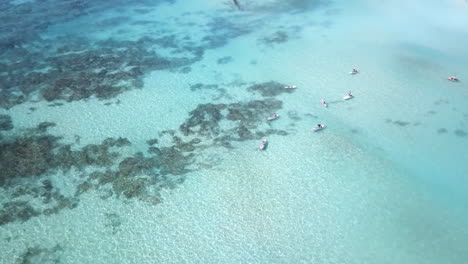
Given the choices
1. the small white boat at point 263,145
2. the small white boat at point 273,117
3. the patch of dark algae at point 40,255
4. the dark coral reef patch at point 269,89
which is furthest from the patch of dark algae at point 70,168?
the dark coral reef patch at point 269,89

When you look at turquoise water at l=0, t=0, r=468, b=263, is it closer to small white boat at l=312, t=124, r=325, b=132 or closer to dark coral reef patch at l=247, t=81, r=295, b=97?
dark coral reef patch at l=247, t=81, r=295, b=97

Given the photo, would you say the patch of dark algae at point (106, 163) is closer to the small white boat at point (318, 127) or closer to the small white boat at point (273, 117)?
the small white boat at point (273, 117)

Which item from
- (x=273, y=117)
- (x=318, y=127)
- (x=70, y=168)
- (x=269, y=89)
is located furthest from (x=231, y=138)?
(x=70, y=168)

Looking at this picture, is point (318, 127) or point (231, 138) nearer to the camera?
point (231, 138)

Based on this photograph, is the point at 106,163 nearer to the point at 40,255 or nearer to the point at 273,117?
the point at 40,255

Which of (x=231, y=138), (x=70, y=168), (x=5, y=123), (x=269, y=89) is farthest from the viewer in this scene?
(x=269, y=89)

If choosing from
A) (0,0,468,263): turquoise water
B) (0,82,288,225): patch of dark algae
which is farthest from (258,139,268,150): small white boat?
(0,82,288,225): patch of dark algae

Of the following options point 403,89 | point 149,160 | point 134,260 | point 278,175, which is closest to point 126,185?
point 149,160

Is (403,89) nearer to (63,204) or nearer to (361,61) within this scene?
(361,61)
